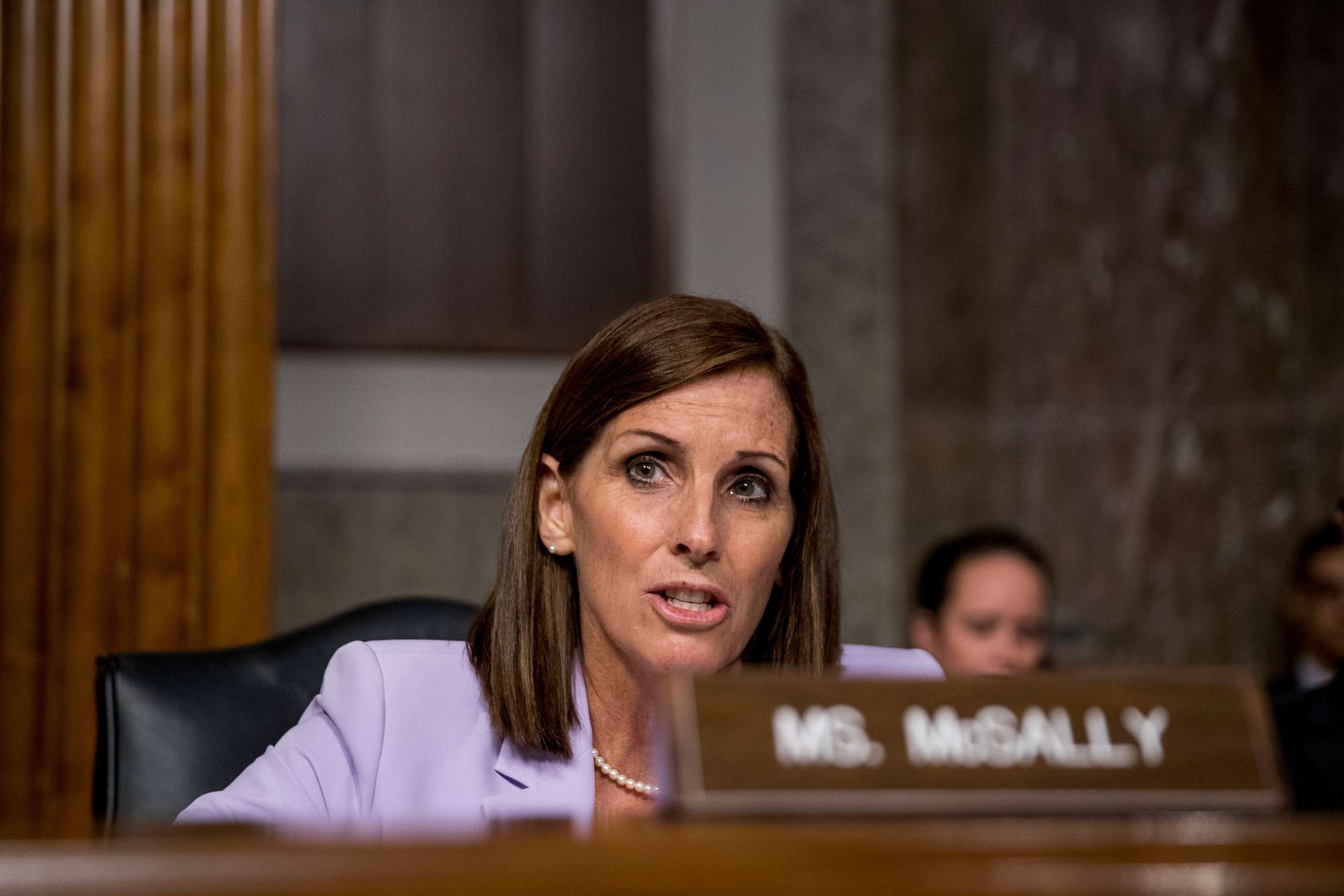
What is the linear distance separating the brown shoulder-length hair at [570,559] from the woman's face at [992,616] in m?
1.28

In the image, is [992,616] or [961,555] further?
[961,555]

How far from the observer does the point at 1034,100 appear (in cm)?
375

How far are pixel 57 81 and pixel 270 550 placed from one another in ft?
2.82

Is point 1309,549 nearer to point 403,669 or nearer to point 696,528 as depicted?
point 696,528

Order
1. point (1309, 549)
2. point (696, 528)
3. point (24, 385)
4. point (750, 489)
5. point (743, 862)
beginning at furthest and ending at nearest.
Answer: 1. point (1309, 549)
2. point (24, 385)
3. point (750, 489)
4. point (696, 528)
5. point (743, 862)

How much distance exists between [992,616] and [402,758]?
5.71 ft

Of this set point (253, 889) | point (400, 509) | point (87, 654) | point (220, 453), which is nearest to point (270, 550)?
point (220, 453)

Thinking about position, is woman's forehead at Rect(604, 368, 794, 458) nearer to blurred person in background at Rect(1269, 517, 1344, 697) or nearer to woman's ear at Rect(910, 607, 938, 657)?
woman's ear at Rect(910, 607, 938, 657)

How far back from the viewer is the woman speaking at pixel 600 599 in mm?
1405

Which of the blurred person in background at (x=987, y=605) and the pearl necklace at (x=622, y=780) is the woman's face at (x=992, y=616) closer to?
the blurred person in background at (x=987, y=605)

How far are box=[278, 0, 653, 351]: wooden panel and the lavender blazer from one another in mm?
1998

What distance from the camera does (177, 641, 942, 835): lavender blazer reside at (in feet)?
4.46

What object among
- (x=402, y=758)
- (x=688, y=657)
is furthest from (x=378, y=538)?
(x=688, y=657)

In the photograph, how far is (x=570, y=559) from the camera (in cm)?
159
